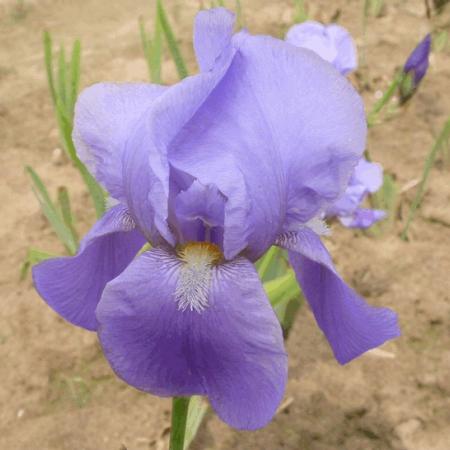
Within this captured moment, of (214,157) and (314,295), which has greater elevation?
(214,157)

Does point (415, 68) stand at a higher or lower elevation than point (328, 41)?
lower

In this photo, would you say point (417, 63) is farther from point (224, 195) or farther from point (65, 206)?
point (224, 195)

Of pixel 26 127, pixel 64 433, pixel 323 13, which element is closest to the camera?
pixel 64 433

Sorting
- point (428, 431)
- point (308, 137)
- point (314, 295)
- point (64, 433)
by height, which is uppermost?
point (308, 137)

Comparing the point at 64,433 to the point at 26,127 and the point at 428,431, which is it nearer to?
the point at 428,431

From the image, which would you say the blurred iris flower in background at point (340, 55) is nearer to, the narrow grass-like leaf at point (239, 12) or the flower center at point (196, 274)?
the narrow grass-like leaf at point (239, 12)

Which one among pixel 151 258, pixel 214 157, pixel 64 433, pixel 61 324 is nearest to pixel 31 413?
pixel 64 433

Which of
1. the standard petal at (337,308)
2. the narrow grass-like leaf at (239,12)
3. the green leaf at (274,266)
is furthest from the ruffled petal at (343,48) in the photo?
the standard petal at (337,308)

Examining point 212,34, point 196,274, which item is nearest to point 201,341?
point 196,274
